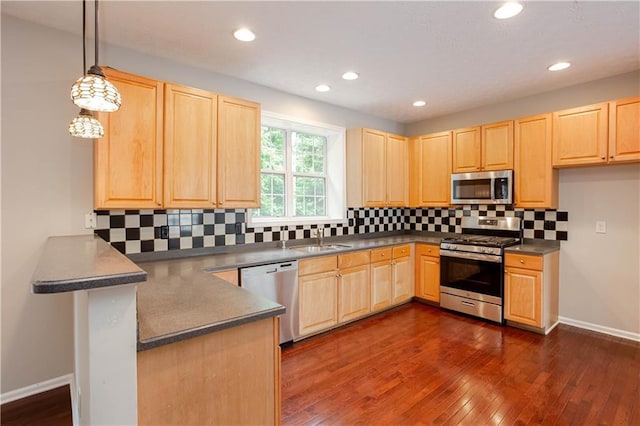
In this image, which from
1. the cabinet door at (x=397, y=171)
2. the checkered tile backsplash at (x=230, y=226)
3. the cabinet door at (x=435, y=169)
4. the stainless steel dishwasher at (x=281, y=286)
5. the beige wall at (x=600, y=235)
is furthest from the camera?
the cabinet door at (x=397, y=171)

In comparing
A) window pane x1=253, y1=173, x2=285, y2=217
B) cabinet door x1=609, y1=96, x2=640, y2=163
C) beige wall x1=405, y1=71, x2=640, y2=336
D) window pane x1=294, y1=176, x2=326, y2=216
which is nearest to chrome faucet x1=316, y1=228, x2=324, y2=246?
window pane x1=294, y1=176, x2=326, y2=216

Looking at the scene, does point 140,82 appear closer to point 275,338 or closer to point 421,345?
point 275,338

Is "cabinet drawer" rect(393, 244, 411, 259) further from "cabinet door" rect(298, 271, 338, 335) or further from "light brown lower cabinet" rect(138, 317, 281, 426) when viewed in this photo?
"light brown lower cabinet" rect(138, 317, 281, 426)

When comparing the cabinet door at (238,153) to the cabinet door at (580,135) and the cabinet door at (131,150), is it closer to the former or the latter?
the cabinet door at (131,150)

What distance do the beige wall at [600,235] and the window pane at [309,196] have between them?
8.56ft

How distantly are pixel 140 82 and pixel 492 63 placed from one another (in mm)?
2909

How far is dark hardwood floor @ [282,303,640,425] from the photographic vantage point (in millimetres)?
2090

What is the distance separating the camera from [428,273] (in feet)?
14.0

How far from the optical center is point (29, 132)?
7.49 feet

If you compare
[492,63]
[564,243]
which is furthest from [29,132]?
[564,243]

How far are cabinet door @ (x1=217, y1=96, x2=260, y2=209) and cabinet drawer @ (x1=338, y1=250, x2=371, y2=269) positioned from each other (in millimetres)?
1096

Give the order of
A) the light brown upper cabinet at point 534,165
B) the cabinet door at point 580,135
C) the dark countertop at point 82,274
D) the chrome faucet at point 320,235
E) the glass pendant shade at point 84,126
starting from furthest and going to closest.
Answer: the chrome faucet at point 320,235
the light brown upper cabinet at point 534,165
the cabinet door at point 580,135
the glass pendant shade at point 84,126
the dark countertop at point 82,274

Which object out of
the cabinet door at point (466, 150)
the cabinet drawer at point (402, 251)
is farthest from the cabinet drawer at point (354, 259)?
the cabinet door at point (466, 150)

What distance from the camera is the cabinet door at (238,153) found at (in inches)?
112
